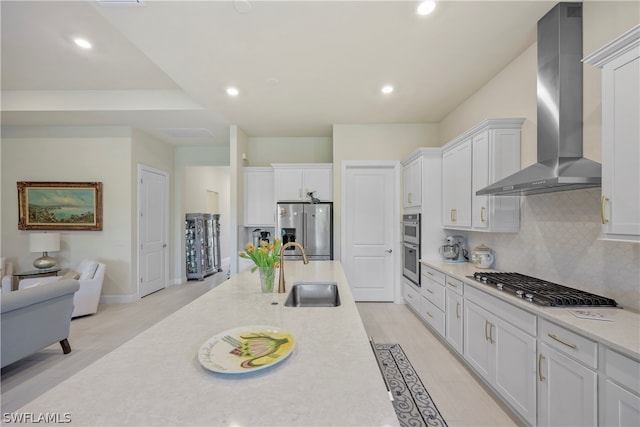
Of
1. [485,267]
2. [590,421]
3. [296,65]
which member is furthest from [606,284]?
[296,65]

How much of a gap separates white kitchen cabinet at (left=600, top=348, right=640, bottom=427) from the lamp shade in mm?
5989

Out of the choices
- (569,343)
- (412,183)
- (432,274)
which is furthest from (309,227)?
(569,343)

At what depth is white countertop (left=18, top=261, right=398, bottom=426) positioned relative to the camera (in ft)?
2.21

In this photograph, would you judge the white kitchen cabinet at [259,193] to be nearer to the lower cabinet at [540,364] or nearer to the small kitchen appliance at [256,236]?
the small kitchen appliance at [256,236]

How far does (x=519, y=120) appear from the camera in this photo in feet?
7.83

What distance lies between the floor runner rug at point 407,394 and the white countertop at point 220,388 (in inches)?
31.7

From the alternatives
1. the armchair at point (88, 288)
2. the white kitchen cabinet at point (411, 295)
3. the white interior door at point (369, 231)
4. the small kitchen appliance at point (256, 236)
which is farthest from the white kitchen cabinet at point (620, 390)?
the armchair at point (88, 288)

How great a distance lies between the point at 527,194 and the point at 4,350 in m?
4.61

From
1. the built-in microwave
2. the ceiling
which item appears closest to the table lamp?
the ceiling

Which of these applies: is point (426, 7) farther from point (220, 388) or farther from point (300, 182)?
point (300, 182)

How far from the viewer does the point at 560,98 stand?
187 centimetres

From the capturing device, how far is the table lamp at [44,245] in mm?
3912

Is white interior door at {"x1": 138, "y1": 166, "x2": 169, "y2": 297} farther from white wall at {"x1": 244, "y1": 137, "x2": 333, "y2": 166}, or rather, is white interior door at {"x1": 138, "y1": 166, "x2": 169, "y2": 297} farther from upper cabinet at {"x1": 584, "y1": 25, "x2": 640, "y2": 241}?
upper cabinet at {"x1": 584, "y1": 25, "x2": 640, "y2": 241}

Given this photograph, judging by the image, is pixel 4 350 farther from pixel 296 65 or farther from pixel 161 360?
pixel 296 65
